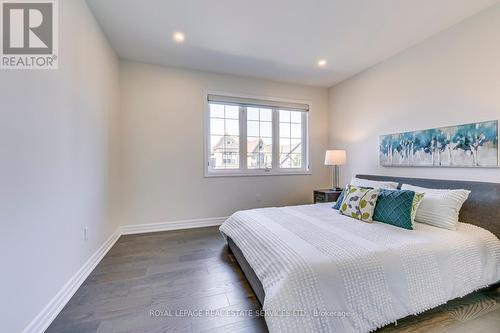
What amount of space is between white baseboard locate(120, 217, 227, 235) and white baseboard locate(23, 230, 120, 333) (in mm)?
786

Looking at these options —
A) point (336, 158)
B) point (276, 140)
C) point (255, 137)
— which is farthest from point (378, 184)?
point (255, 137)

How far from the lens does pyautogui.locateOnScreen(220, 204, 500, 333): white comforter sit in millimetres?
1201

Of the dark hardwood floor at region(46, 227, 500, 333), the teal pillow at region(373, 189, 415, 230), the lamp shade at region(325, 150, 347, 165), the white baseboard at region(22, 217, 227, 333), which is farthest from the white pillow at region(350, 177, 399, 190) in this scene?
the white baseboard at region(22, 217, 227, 333)

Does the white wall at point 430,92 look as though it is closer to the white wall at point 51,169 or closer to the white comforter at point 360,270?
the white comforter at point 360,270

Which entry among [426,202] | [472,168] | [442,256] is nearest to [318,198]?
[426,202]

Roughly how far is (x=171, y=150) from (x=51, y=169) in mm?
1912

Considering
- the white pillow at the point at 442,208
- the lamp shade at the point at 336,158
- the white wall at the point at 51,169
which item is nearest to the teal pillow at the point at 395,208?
the white pillow at the point at 442,208

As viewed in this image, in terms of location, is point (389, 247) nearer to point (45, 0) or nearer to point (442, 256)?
point (442, 256)

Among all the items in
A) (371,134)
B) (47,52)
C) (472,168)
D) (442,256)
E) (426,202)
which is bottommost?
(442,256)

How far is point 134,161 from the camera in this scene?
10.6 feet

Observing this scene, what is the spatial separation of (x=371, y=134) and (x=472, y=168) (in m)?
1.35

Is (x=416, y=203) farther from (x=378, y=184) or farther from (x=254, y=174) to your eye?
(x=254, y=174)

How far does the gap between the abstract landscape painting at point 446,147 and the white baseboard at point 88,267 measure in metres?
2.91

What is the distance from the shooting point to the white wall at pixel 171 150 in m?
3.22
